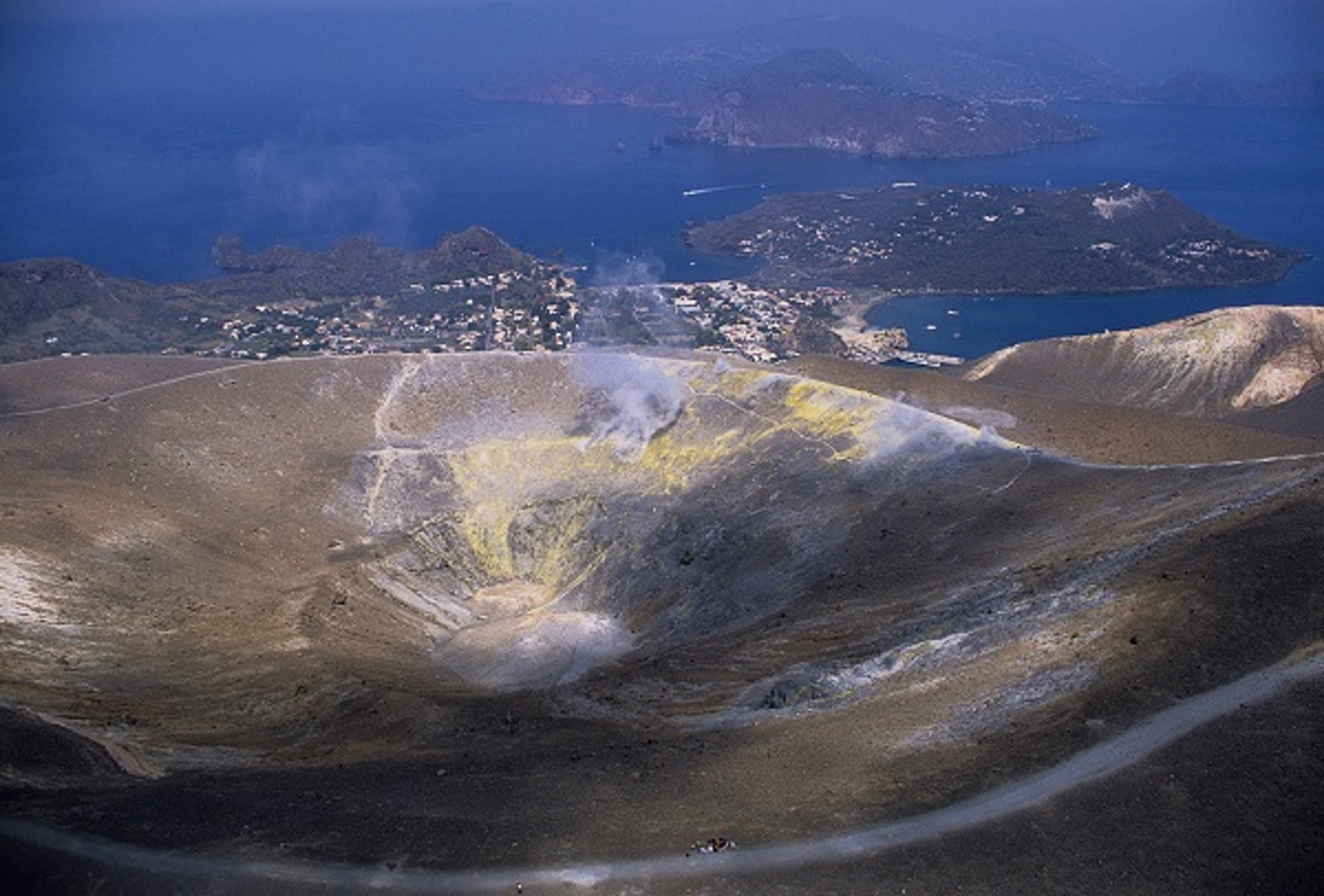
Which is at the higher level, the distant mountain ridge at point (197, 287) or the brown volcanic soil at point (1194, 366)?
the brown volcanic soil at point (1194, 366)

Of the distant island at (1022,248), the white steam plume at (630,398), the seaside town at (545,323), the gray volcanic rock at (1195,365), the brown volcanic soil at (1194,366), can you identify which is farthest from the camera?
the distant island at (1022,248)

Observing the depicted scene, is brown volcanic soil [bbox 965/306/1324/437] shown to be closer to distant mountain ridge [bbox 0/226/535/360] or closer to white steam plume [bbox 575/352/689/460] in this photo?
white steam plume [bbox 575/352/689/460]

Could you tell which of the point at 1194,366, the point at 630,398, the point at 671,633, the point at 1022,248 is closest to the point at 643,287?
the point at 1022,248

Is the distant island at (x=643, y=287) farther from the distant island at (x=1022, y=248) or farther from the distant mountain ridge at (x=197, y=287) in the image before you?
the distant island at (x=1022, y=248)

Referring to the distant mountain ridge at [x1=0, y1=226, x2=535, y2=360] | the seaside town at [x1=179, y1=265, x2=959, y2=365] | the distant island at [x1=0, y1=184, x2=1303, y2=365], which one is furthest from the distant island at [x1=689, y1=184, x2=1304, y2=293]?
the distant mountain ridge at [x1=0, y1=226, x2=535, y2=360]

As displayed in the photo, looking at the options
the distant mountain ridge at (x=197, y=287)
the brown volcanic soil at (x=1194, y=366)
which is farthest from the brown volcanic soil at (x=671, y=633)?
the distant mountain ridge at (x=197, y=287)

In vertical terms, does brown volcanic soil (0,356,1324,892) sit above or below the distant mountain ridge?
above
